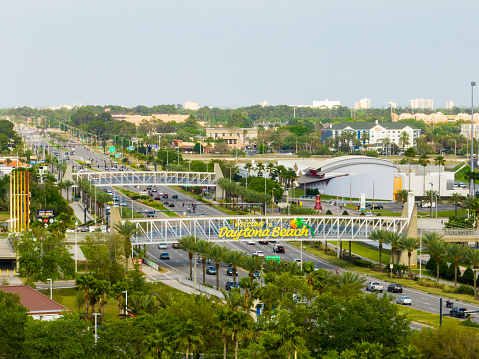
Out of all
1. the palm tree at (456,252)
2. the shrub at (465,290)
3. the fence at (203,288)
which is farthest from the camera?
the palm tree at (456,252)

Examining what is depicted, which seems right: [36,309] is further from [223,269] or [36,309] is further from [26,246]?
[223,269]

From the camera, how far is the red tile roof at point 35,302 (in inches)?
2943

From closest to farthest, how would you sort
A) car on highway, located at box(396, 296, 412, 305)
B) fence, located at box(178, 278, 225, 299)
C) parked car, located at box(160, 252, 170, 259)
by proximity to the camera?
car on highway, located at box(396, 296, 412, 305), fence, located at box(178, 278, 225, 299), parked car, located at box(160, 252, 170, 259)

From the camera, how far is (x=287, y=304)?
7094 cm

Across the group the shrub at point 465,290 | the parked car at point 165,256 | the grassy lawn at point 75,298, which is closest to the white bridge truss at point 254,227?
the parked car at point 165,256

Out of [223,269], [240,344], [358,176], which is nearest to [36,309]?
[240,344]

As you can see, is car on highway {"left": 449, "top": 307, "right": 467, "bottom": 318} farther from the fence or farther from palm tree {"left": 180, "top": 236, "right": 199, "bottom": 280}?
palm tree {"left": 180, "top": 236, "right": 199, "bottom": 280}

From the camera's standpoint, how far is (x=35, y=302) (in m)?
77.1

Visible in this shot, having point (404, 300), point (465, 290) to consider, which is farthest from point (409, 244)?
point (404, 300)

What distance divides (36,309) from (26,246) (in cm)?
2484

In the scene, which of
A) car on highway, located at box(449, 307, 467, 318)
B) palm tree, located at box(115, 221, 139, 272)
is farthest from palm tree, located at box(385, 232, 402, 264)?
Answer: palm tree, located at box(115, 221, 139, 272)

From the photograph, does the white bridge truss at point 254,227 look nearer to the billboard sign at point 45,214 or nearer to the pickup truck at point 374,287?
the pickup truck at point 374,287

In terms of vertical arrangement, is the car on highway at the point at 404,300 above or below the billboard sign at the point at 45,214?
below

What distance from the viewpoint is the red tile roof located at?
7475 centimetres
